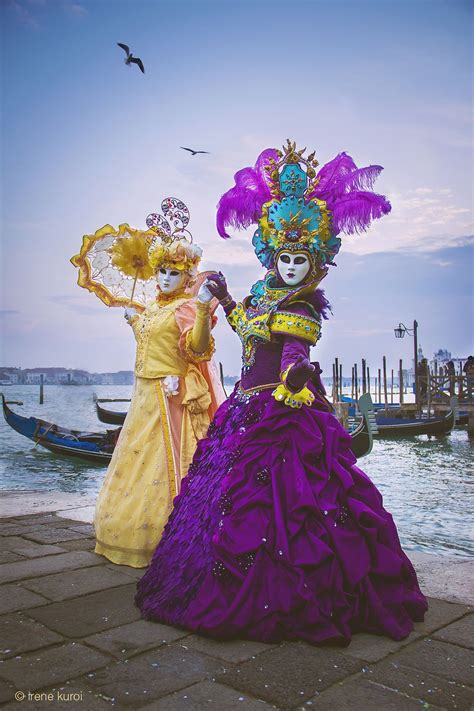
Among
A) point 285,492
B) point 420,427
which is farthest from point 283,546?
point 420,427

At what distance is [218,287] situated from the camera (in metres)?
2.92

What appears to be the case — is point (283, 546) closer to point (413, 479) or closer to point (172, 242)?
point (172, 242)

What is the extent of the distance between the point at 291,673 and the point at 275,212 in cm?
181

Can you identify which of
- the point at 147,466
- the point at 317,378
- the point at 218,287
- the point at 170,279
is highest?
the point at 170,279

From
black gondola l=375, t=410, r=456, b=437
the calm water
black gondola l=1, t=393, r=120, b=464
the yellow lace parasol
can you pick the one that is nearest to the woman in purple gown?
the yellow lace parasol

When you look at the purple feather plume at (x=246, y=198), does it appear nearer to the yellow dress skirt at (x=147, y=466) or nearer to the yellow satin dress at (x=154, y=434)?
the yellow satin dress at (x=154, y=434)

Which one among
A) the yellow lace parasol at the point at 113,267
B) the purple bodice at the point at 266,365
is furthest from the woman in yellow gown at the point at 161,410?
the purple bodice at the point at 266,365

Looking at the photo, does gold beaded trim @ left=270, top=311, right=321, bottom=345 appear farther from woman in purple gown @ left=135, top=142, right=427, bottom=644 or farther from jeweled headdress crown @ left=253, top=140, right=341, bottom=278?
jeweled headdress crown @ left=253, top=140, right=341, bottom=278

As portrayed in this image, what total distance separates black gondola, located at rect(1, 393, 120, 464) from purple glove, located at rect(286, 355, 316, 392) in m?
8.39

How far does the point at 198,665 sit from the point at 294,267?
5.16 feet

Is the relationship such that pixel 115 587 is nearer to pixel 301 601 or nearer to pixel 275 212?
pixel 301 601

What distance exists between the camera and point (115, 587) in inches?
106

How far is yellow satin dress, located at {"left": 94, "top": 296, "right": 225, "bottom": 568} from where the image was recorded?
306 centimetres

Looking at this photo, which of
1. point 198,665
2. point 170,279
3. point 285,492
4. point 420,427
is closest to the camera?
point 198,665
